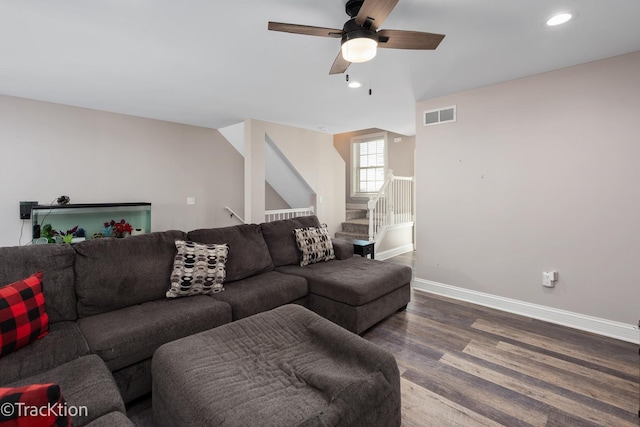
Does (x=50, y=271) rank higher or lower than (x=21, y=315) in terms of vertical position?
higher

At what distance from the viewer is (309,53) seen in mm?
2510

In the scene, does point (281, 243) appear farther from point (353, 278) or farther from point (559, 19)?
point (559, 19)

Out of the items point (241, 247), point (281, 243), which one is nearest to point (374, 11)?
point (241, 247)

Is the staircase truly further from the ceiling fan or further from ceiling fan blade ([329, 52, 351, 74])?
the ceiling fan

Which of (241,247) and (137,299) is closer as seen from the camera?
(137,299)

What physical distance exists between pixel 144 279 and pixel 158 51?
1889 millimetres

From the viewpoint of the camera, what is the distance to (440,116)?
3.61 m

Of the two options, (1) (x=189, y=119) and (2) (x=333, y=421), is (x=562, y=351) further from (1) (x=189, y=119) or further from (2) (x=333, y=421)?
(1) (x=189, y=119)

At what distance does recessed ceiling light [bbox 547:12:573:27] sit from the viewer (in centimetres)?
196

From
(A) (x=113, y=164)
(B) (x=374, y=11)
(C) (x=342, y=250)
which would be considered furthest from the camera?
(A) (x=113, y=164)

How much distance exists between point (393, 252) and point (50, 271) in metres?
4.88

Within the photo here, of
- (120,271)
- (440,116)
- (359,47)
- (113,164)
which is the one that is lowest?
(120,271)

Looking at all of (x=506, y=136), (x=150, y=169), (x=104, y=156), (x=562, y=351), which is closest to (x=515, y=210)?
(x=506, y=136)

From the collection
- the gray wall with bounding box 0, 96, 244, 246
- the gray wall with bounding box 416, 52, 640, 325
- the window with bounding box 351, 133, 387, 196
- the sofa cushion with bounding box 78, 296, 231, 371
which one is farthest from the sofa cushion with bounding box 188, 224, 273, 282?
the window with bounding box 351, 133, 387, 196
